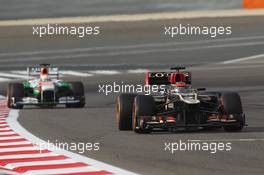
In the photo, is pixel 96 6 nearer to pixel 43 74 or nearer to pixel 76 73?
pixel 76 73

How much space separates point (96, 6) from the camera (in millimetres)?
62625

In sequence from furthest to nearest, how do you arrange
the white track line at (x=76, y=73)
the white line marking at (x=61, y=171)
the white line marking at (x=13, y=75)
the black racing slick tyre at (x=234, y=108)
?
the white line marking at (x=13, y=75) → the white track line at (x=76, y=73) → the black racing slick tyre at (x=234, y=108) → the white line marking at (x=61, y=171)

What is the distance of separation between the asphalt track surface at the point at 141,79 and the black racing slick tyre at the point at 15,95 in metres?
0.37

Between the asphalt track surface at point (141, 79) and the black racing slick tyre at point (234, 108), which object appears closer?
the asphalt track surface at point (141, 79)

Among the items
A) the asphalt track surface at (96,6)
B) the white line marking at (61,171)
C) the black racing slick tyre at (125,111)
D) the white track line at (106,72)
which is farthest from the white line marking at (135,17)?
the white line marking at (61,171)

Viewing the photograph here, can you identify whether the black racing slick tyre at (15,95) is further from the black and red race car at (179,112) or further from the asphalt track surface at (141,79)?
the black and red race car at (179,112)

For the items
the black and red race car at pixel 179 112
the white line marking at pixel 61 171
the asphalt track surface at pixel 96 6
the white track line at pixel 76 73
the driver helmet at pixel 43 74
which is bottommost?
the white line marking at pixel 61 171

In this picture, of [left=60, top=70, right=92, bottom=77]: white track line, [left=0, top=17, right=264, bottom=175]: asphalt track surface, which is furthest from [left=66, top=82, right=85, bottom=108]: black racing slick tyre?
[left=60, top=70, right=92, bottom=77]: white track line

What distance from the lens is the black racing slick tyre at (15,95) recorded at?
24766mm

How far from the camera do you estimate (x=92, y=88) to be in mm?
32312

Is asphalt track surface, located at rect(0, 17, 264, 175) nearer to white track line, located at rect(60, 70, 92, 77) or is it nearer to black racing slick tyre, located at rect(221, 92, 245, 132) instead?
black racing slick tyre, located at rect(221, 92, 245, 132)

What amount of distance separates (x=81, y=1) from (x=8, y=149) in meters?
47.6

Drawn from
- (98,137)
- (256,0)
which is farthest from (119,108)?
(256,0)

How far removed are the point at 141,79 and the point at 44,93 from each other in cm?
1145
